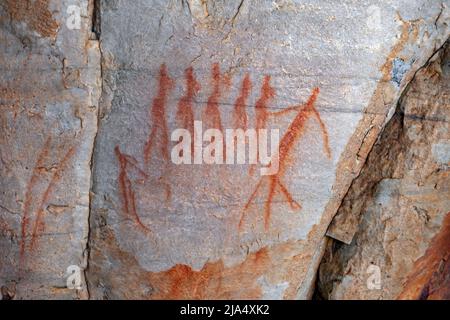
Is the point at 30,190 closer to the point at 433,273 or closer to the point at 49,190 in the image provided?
A: the point at 49,190

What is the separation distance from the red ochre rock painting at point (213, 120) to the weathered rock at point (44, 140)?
19cm

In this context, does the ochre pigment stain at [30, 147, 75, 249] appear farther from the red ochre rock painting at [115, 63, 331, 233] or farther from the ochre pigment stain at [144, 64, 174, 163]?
the ochre pigment stain at [144, 64, 174, 163]

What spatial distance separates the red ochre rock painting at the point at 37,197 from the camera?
1958mm

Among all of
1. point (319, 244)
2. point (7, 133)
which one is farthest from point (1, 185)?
point (319, 244)

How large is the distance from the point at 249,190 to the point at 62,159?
0.75 meters

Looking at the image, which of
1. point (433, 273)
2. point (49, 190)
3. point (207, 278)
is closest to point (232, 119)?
point (207, 278)

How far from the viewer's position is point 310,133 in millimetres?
1946

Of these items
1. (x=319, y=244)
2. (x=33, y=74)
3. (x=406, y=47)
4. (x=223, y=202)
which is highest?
(x=406, y=47)

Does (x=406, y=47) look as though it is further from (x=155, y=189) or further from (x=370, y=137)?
(x=155, y=189)

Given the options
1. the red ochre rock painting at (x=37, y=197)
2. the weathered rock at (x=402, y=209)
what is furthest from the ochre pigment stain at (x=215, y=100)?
the weathered rock at (x=402, y=209)

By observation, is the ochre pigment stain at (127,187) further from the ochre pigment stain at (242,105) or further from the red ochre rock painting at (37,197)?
the ochre pigment stain at (242,105)

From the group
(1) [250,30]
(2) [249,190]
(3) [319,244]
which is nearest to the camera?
(1) [250,30]

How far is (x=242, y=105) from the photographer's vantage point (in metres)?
1.89

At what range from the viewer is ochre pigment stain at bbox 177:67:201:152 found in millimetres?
1861
